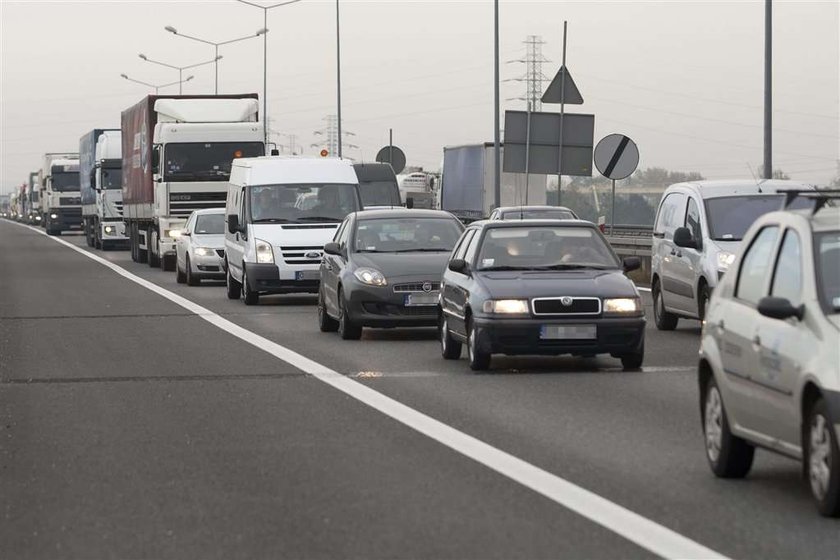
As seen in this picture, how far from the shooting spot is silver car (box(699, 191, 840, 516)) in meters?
8.36

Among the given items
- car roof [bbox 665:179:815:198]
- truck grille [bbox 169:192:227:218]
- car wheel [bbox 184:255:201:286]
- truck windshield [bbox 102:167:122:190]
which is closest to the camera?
car roof [bbox 665:179:815:198]

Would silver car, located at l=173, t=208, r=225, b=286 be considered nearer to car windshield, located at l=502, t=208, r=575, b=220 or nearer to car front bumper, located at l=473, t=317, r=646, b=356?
car windshield, located at l=502, t=208, r=575, b=220

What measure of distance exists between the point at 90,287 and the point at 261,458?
24573 mm

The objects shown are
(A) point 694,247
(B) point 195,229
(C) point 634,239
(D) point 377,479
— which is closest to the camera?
(D) point 377,479

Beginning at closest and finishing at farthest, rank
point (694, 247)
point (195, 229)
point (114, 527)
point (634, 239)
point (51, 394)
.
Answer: point (114, 527) < point (51, 394) < point (694, 247) < point (634, 239) < point (195, 229)

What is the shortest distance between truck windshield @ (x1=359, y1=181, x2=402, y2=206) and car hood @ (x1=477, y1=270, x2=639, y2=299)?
31.4 metres

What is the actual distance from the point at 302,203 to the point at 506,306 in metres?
13.1

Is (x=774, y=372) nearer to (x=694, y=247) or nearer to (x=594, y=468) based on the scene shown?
(x=594, y=468)

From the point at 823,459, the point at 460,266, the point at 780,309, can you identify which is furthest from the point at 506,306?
the point at 823,459

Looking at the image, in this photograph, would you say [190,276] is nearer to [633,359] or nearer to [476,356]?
[476,356]

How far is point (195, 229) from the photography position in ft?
118

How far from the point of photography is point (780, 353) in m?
8.83

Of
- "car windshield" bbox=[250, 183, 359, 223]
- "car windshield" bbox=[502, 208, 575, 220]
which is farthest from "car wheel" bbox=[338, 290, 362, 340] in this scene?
"car windshield" bbox=[502, 208, 575, 220]

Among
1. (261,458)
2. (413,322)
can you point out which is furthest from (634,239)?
(261,458)
